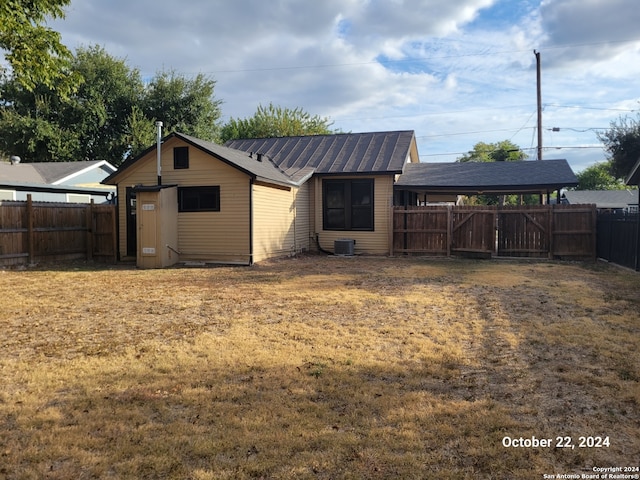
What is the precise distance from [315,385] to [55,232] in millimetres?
12592

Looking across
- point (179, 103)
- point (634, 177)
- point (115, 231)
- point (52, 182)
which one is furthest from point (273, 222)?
point (179, 103)

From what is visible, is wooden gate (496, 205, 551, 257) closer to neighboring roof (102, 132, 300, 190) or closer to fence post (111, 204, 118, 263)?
neighboring roof (102, 132, 300, 190)

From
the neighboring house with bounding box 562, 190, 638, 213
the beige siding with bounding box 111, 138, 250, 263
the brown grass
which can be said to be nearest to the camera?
the brown grass

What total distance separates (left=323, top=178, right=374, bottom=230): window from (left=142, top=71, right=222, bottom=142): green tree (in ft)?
62.8

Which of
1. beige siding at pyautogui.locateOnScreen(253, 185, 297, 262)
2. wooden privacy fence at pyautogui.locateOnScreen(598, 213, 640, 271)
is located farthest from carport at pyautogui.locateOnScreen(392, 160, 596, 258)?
beige siding at pyautogui.locateOnScreen(253, 185, 297, 262)

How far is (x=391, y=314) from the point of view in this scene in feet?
22.1

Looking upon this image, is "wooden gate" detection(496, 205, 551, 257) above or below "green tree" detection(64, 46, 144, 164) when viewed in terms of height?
below

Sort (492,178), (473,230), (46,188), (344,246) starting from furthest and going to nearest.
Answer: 1. (46,188)
2. (492,178)
3. (344,246)
4. (473,230)

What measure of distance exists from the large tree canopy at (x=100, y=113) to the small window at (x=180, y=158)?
1988 centimetres

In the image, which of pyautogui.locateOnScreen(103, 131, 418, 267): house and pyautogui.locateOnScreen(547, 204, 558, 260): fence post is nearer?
pyautogui.locateOnScreen(103, 131, 418, 267): house

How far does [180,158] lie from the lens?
13.5 meters

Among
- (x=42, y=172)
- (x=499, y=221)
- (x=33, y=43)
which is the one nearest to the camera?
(x=33, y=43)

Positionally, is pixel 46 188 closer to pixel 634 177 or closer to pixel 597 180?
pixel 634 177

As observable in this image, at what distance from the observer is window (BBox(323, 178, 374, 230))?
52.9 ft
